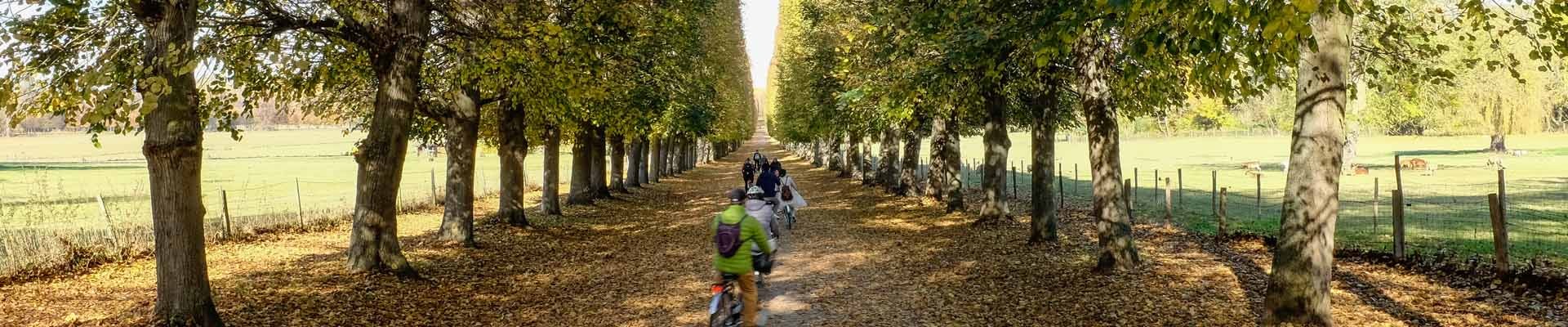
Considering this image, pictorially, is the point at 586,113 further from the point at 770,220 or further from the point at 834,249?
the point at 770,220

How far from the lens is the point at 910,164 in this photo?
97.1 ft

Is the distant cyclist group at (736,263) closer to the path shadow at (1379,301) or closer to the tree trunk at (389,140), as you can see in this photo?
the tree trunk at (389,140)

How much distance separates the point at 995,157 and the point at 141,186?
A: 15691 millimetres

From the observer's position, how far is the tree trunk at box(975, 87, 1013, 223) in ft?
62.7

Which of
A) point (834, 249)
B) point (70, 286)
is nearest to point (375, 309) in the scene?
point (70, 286)

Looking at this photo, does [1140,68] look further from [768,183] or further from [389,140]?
[389,140]

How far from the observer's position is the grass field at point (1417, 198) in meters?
16.0

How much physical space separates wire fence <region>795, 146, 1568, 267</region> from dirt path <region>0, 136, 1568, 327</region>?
1467 millimetres

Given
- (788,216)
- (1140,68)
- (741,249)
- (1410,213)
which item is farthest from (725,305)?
(1410,213)

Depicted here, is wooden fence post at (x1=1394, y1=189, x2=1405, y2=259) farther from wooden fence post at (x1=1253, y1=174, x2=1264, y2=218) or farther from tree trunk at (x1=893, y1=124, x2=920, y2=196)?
tree trunk at (x1=893, y1=124, x2=920, y2=196)

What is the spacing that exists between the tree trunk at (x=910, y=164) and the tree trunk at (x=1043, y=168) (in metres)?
12.1

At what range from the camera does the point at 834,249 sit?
52.4 ft

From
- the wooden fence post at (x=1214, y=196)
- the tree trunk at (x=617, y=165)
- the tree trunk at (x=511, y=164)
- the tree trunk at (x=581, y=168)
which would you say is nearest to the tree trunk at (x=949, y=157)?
the wooden fence post at (x=1214, y=196)

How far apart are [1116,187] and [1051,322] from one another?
11.6 feet
